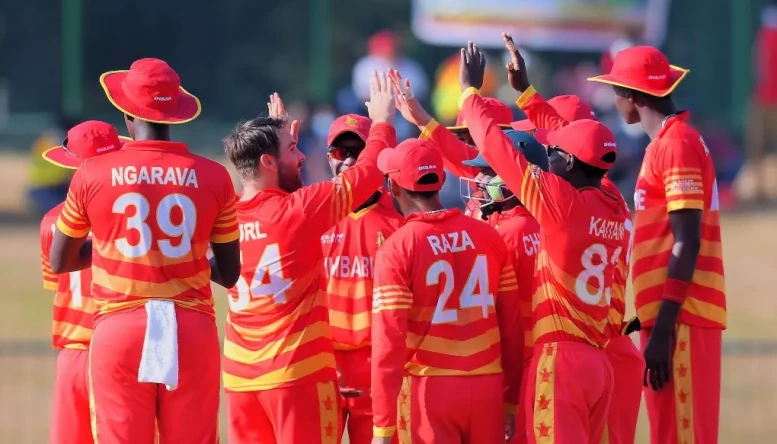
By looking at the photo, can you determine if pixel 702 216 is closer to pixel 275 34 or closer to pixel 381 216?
pixel 381 216

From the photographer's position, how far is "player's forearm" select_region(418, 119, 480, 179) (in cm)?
671

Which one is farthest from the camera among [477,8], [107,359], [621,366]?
[477,8]

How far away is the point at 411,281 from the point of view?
18.9ft

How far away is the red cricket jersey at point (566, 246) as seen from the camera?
585 cm

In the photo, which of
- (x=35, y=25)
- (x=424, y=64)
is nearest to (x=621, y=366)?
(x=424, y=64)

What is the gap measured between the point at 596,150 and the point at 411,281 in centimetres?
103

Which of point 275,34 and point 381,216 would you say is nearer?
point 381,216

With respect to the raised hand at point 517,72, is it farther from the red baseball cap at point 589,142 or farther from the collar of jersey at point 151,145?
the collar of jersey at point 151,145

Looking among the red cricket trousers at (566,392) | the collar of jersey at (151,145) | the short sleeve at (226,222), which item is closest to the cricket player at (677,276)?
the red cricket trousers at (566,392)

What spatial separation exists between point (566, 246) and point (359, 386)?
1.29 meters

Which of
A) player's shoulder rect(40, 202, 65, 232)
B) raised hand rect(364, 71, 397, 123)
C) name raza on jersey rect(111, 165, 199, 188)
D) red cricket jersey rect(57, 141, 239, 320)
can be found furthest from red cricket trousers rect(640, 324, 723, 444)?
player's shoulder rect(40, 202, 65, 232)

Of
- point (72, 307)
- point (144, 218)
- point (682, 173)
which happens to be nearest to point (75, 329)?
point (72, 307)

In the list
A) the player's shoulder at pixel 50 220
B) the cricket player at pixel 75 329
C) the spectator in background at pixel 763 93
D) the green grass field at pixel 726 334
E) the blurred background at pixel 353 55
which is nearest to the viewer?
the player's shoulder at pixel 50 220

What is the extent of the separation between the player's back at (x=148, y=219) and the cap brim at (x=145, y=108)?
0.13 meters
